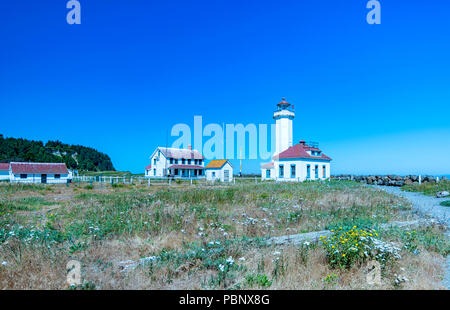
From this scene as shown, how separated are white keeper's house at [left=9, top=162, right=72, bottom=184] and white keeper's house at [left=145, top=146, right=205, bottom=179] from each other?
44.9 feet

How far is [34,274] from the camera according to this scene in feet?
12.7

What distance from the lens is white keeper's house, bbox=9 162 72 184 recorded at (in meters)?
41.3

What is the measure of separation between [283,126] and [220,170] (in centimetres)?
1254

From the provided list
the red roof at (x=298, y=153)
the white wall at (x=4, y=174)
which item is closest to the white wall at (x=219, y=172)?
the red roof at (x=298, y=153)

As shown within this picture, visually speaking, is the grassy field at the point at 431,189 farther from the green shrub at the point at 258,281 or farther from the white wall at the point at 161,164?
the white wall at the point at 161,164

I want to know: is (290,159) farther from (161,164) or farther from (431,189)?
(161,164)

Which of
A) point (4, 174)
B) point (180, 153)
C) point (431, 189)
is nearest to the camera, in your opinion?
point (431, 189)

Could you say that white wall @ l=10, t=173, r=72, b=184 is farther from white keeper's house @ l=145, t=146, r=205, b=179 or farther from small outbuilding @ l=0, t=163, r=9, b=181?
white keeper's house @ l=145, t=146, r=205, b=179

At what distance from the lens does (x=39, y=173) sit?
42.2m

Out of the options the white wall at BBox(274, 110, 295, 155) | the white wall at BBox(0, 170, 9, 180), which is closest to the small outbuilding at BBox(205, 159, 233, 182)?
the white wall at BBox(274, 110, 295, 155)

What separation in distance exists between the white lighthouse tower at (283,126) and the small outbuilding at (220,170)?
10033mm

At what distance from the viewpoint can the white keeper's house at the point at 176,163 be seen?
4475cm

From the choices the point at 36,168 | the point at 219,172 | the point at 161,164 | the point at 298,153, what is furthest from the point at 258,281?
the point at 36,168
